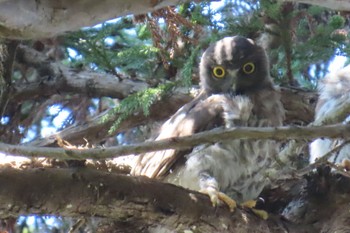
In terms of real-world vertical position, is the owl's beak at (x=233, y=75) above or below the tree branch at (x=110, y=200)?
above

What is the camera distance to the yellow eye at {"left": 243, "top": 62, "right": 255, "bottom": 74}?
5.39 m

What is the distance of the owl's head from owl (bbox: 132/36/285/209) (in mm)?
13

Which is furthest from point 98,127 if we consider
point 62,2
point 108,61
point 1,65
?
point 62,2

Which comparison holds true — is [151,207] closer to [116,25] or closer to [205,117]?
[205,117]

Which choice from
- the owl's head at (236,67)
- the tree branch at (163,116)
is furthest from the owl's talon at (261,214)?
the tree branch at (163,116)

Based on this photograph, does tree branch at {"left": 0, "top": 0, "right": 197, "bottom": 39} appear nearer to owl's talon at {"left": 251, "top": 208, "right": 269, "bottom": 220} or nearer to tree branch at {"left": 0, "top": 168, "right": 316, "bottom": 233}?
tree branch at {"left": 0, "top": 168, "right": 316, "bottom": 233}

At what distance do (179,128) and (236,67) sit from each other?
894 mm

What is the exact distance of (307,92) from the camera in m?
5.86

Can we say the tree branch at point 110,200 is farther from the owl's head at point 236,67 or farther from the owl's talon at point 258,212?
the owl's head at point 236,67

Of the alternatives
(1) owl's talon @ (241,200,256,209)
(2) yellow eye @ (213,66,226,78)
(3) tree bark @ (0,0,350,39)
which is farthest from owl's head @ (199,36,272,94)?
(3) tree bark @ (0,0,350,39)

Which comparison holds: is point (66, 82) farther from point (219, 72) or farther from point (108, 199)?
point (108, 199)

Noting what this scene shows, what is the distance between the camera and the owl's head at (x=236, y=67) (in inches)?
209

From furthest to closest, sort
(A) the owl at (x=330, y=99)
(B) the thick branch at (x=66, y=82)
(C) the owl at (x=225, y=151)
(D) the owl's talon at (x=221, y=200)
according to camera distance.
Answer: (B) the thick branch at (x=66, y=82) → (A) the owl at (x=330, y=99) → (C) the owl at (x=225, y=151) → (D) the owl's talon at (x=221, y=200)

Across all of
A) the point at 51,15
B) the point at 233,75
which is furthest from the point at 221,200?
the point at 51,15
